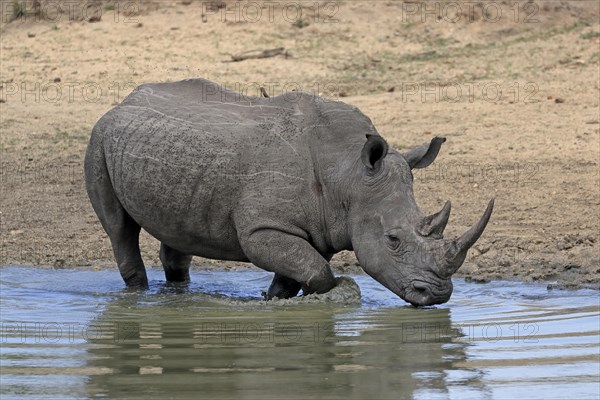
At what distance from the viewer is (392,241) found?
10172mm

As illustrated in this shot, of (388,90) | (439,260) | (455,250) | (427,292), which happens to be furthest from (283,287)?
(388,90)

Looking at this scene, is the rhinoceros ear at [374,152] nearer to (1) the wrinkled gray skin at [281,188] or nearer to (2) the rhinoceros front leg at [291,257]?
(1) the wrinkled gray skin at [281,188]

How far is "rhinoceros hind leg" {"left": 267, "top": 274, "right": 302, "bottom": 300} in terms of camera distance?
430 inches

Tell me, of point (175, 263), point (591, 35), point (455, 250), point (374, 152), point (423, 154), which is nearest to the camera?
point (455, 250)

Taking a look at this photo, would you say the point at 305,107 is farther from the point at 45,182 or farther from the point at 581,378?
the point at 45,182

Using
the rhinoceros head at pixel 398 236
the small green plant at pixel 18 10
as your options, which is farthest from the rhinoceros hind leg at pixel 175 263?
the small green plant at pixel 18 10

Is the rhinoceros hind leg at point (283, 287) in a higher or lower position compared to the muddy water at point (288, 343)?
lower

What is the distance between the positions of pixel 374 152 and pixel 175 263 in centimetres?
233

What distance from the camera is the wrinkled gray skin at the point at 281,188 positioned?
10148mm

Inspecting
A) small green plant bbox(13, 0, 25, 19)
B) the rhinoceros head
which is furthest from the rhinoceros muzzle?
small green plant bbox(13, 0, 25, 19)

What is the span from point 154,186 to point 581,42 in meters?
8.94

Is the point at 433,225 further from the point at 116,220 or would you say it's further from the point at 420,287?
the point at 116,220

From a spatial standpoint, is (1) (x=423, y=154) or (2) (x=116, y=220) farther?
(2) (x=116, y=220)

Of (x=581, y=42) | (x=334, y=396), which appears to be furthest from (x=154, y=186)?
(x=581, y=42)
